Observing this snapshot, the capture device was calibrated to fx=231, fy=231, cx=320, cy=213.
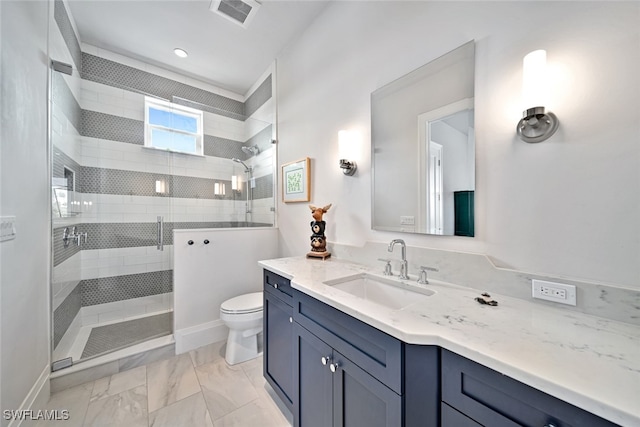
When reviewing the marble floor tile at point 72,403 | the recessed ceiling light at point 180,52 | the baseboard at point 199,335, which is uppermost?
the recessed ceiling light at point 180,52

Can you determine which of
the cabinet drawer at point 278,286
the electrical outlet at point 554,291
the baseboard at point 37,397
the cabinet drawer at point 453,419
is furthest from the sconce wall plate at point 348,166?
the baseboard at point 37,397

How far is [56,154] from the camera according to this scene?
175 cm

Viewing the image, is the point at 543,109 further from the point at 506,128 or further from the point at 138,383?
the point at 138,383

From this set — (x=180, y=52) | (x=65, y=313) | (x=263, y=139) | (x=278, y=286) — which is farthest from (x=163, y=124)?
(x=278, y=286)

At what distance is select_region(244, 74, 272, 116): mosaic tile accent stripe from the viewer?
2.88 metres

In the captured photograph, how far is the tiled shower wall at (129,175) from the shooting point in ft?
7.07

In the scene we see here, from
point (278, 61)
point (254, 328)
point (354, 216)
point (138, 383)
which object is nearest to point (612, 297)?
point (354, 216)

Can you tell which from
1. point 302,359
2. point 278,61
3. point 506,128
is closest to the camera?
point 506,128

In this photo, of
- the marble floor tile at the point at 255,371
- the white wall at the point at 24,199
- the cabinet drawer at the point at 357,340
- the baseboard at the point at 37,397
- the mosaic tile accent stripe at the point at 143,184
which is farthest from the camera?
the mosaic tile accent stripe at the point at 143,184

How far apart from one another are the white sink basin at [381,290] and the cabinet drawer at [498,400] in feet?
1.57

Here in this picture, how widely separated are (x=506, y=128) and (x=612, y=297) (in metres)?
0.71

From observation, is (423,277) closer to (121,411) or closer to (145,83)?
(121,411)

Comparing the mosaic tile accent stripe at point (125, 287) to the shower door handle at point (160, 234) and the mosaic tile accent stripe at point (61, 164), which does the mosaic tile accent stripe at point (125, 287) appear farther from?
the mosaic tile accent stripe at point (61, 164)

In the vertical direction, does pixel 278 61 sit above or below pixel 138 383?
above
